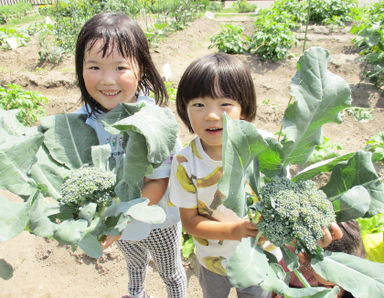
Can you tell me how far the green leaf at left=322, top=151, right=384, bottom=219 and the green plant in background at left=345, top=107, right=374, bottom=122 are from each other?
4.01m

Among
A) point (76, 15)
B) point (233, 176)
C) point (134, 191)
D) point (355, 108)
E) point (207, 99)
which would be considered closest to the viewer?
point (233, 176)

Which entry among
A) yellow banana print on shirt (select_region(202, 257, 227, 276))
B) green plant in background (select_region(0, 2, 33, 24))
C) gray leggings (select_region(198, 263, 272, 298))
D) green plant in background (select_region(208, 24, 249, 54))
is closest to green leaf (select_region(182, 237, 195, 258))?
gray leggings (select_region(198, 263, 272, 298))

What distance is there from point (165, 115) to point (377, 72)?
5.33m

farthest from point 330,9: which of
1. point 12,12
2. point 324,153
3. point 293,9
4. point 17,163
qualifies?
point 12,12

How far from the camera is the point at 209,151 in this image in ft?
4.53

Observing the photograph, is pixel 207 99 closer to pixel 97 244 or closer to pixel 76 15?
pixel 97 244

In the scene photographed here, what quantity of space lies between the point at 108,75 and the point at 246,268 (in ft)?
3.22

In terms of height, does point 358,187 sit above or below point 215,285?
above

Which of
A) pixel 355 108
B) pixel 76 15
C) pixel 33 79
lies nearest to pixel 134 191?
pixel 355 108

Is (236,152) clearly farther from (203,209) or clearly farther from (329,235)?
(203,209)

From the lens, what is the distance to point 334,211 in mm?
902

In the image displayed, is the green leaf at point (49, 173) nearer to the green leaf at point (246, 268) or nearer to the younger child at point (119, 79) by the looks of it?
the younger child at point (119, 79)

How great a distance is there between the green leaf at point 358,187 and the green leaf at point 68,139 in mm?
918

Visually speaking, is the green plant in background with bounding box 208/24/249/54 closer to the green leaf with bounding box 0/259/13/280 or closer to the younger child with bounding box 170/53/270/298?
the younger child with bounding box 170/53/270/298
